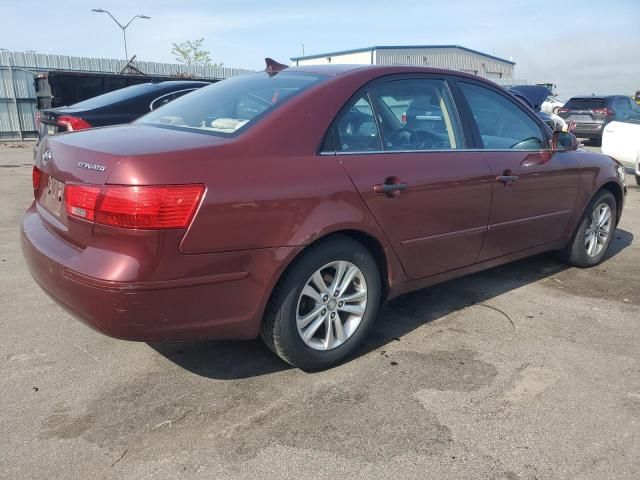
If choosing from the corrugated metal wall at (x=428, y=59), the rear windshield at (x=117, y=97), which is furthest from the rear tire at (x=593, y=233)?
the corrugated metal wall at (x=428, y=59)

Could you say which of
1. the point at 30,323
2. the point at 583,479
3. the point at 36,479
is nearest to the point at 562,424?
the point at 583,479

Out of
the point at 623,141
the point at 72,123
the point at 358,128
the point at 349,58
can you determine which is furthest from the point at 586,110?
the point at 349,58

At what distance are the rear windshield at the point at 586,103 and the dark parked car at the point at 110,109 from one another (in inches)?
579

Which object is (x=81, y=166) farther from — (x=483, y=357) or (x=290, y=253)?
(x=483, y=357)

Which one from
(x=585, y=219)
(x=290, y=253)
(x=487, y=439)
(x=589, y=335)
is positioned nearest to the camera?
(x=487, y=439)

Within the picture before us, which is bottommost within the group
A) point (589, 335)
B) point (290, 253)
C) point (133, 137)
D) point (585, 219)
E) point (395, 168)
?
point (589, 335)

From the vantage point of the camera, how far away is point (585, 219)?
4.79 metres

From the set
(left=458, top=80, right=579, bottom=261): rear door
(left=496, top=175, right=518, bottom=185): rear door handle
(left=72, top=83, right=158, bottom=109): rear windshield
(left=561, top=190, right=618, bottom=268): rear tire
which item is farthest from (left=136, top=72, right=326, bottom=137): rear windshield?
(left=72, top=83, right=158, bottom=109): rear windshield

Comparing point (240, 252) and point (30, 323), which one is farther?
point (30, 323)

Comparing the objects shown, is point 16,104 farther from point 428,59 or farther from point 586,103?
point 428,59

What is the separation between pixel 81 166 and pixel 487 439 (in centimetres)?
224

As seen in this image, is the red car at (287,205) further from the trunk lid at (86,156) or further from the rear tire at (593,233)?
the rear tire at (593,233)

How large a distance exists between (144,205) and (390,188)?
4.51ft

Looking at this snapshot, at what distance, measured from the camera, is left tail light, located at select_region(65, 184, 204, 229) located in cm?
231
